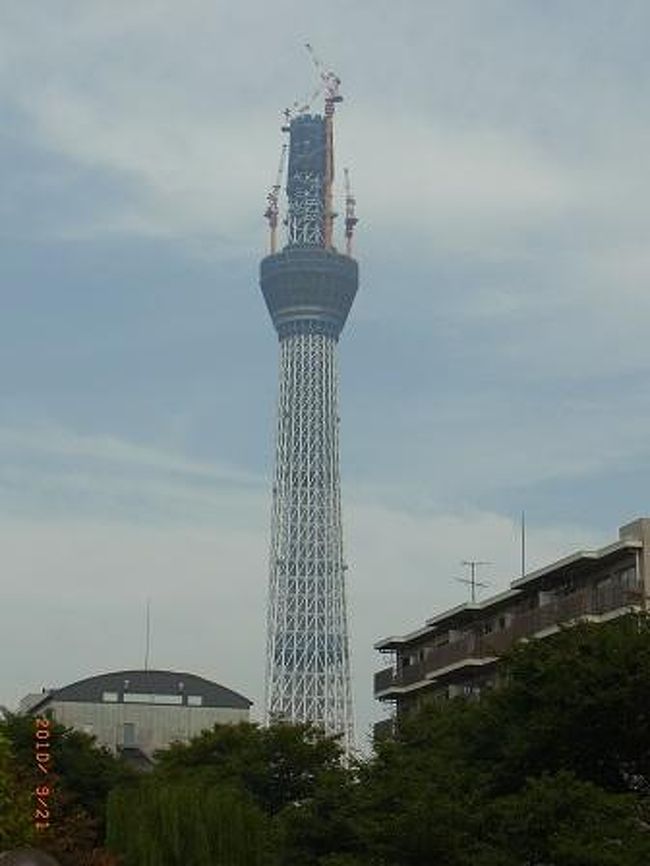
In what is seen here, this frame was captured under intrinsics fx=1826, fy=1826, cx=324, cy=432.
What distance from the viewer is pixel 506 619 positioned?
77188mm

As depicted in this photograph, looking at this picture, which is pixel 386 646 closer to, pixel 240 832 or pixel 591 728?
pixel 240 832

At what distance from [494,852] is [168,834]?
15.5 meters

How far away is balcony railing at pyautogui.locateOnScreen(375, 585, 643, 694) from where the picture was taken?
65938 millimetres

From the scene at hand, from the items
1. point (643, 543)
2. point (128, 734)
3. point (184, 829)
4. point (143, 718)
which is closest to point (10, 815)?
point (184, 829)

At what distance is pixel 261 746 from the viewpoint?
239ft

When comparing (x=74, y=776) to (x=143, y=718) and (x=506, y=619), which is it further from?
(x=143, y=718)

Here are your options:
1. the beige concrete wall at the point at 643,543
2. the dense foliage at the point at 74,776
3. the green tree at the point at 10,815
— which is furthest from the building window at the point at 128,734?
the green tree at the point at 10,815

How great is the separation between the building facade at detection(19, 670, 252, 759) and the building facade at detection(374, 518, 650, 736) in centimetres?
3829

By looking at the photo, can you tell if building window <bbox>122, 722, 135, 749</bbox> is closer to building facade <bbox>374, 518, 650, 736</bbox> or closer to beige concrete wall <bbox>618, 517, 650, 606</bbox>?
building facade <bbox>374, 518, 650, 736</bbox>

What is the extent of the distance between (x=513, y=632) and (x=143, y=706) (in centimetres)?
6675

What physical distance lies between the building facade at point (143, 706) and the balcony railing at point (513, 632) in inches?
1544

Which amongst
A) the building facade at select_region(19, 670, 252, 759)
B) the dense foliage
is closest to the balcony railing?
the dense foliage

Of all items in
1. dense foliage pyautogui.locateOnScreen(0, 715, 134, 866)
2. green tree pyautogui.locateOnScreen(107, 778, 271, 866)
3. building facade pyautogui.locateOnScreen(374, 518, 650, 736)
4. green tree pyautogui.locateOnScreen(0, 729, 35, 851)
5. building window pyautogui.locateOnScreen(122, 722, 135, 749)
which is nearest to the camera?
green tree pyautogui.locateOnScreen(0, 729, 35, 851)

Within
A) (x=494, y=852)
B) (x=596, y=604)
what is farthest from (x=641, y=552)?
(x=494, y=852)
